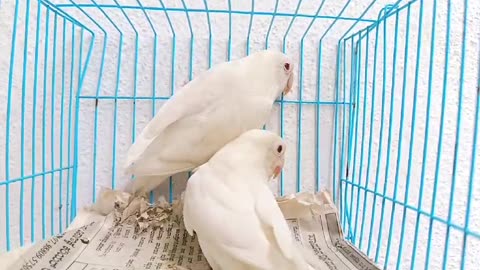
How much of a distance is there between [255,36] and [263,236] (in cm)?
40

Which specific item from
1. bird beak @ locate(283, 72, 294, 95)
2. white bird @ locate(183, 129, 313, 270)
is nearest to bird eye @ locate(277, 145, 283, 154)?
white bird @ locate(183, 129, 313, 270)

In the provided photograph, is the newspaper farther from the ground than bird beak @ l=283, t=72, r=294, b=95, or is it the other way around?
bird beak @ l=283, t=72, r=294, b=95

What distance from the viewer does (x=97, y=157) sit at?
828 mm

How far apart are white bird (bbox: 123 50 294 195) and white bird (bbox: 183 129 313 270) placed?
33 mm

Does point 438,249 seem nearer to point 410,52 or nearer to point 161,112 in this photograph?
point 410,52

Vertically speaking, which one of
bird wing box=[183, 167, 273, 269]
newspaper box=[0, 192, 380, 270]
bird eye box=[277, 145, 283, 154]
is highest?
bird eye box=[277, 145, 283, 154]

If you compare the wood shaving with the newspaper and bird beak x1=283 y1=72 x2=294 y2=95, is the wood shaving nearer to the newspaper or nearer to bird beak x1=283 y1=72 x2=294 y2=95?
the newspaper

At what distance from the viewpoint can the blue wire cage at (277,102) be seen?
0.82 metres

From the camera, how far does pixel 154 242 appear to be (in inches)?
27.1

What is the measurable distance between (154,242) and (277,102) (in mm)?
308

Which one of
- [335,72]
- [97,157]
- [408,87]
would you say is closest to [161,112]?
[97,157]

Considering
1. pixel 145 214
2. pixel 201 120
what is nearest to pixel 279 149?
pixel 201 120

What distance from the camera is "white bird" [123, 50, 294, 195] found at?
0.70 metres

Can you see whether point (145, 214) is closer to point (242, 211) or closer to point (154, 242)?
point (154, 242)
